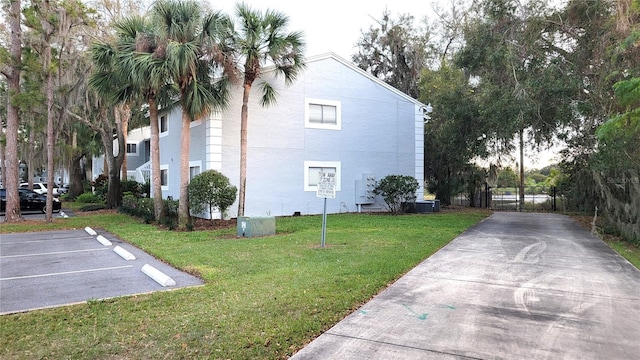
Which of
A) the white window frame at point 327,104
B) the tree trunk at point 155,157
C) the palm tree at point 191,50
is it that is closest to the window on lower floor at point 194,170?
the tree trunk at point 155,157

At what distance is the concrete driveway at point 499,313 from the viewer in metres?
4.33

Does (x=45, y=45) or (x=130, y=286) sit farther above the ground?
(x=45, y=45)

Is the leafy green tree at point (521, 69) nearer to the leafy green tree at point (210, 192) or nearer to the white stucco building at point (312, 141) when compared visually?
the white stucco building at point (312, 141)

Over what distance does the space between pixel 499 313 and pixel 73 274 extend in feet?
23.3

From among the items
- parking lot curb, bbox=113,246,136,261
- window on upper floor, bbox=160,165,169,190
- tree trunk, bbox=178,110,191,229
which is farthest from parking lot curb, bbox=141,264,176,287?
window on upper floor, bbox=160,165,169,190

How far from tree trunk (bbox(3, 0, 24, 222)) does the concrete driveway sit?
1640 cm

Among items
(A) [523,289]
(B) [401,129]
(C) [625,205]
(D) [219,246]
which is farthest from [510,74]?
(D) [219,246]

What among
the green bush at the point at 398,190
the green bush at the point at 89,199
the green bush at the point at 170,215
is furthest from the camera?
the green bush at the point at 89,199

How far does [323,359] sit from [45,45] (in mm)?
17160

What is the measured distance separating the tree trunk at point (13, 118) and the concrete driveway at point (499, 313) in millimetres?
16404

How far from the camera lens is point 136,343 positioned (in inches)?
173

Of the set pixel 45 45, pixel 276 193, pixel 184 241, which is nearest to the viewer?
pixel 184 241

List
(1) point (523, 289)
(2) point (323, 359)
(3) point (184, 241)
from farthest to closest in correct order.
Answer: (3) point (184, 241) → (1) point (523, 289) → (2) point (323, 359)

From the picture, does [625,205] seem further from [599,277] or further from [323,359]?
[323,359]
